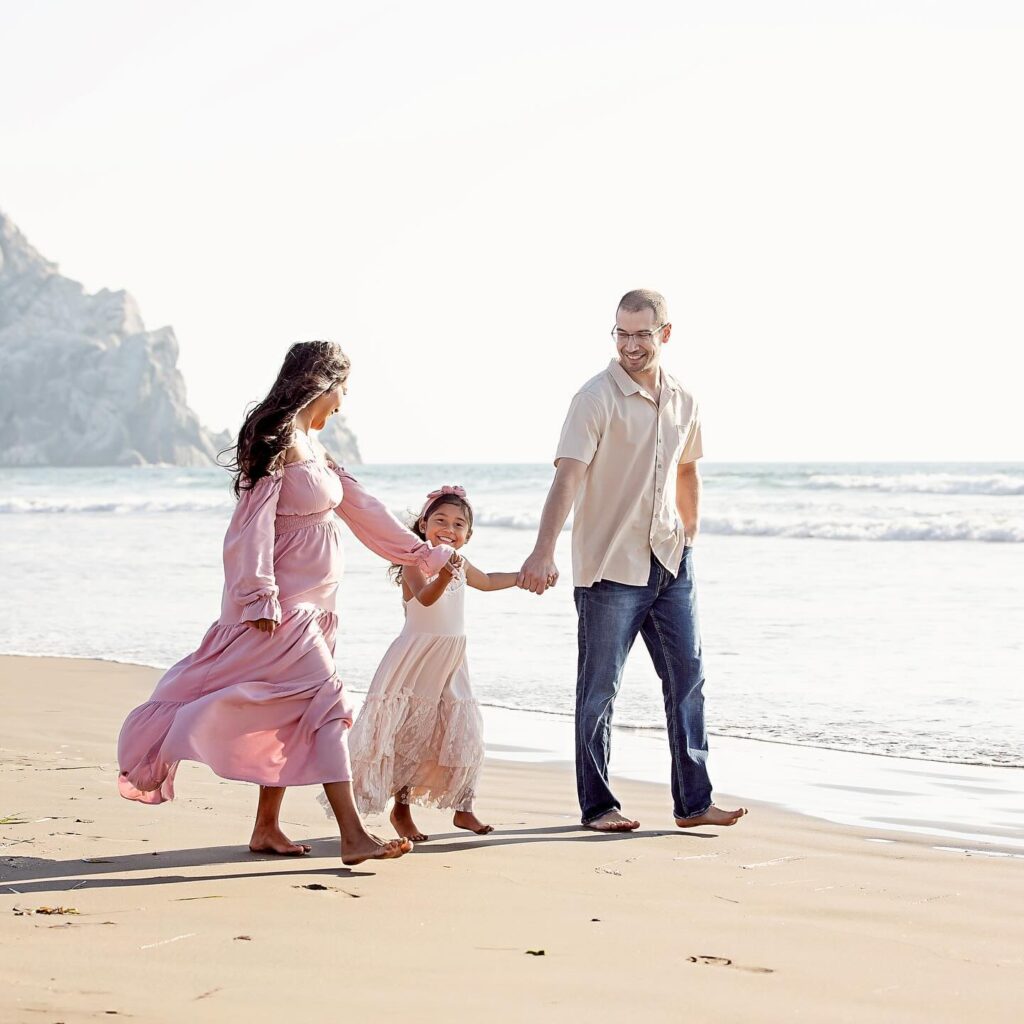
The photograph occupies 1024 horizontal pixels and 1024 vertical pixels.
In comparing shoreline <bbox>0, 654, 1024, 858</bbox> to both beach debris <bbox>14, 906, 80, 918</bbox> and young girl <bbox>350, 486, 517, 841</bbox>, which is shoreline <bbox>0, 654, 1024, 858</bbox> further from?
beach debris <bbox>14, 906, 80, 918</bbox>

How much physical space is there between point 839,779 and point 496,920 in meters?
2.65

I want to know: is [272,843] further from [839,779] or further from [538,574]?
[839,779]

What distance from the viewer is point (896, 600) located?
41.8 ft

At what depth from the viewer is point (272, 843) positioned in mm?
4172

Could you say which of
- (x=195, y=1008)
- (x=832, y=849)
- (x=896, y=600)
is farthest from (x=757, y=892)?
(x=896, y=600)

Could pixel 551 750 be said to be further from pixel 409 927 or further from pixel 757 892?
pixel 409 927

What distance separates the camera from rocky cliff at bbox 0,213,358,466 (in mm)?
119250

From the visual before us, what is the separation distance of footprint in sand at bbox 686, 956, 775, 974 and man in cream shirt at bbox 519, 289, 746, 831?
1577 mm

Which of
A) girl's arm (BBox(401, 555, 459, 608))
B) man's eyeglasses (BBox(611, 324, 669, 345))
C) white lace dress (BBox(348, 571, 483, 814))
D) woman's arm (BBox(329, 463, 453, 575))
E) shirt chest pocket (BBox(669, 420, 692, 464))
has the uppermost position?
man's eyeglasses (BBox(611, 324, 669, 345))

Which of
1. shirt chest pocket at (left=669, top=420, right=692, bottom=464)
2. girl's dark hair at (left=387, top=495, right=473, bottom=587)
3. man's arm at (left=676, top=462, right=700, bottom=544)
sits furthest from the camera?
man's arm at (left=676, top=462, right=700, bottom=544)

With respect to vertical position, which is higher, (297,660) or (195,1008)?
(297,660)

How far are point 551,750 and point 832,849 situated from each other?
Answer: 7.14 feet

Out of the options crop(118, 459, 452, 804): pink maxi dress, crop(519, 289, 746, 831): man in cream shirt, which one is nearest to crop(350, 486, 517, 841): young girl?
crop(519, 289, 746, 831): man in cream shirt

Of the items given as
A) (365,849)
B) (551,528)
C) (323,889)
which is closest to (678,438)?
(551,528)
